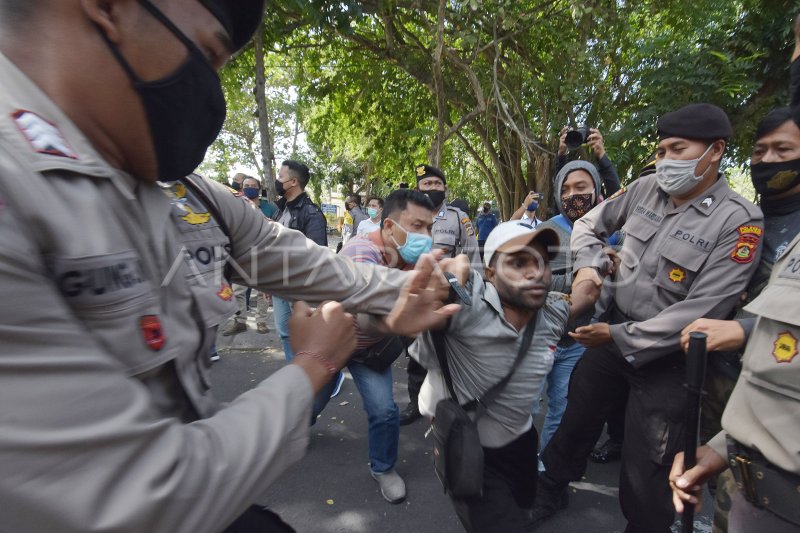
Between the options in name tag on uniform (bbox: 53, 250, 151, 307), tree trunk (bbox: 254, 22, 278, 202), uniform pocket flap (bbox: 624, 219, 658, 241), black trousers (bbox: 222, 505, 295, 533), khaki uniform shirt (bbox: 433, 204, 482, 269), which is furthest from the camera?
tree trunk (bbox: 254, 22, 278, 202)

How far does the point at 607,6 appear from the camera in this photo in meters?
6.27

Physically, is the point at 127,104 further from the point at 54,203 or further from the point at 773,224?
the point at 773,224

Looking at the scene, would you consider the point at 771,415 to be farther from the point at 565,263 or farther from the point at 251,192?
the point at 251,192

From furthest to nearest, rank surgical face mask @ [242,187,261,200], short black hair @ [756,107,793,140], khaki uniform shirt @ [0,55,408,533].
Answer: surgical face mask @ [242,187,261,200], short black hair @ [756,107,793,140], khaki uniform shirt @ [0,55,408,533]

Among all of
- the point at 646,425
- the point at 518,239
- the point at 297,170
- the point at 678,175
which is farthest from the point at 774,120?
the point at 297,170

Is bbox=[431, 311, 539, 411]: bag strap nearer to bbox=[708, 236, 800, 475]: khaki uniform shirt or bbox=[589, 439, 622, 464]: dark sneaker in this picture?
bbox=[708, 236, 800, 475]: khaki uniform shirt

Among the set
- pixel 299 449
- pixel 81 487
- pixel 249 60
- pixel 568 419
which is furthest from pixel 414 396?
pixel 249 60

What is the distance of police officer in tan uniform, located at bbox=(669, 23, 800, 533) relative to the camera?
112cm

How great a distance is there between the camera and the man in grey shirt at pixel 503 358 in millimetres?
1710

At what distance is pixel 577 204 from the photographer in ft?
10.5

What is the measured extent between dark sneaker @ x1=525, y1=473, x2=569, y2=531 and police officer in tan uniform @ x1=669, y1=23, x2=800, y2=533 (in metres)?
1.29

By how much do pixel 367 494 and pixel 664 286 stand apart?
7.31 ft

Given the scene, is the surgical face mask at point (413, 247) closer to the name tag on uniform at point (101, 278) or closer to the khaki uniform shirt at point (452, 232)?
the khaki uniform shirt at point (452, 232)

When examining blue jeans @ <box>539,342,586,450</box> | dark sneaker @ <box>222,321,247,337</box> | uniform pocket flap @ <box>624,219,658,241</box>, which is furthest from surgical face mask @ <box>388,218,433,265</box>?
dark sneaker @ <box>222,321,247,337</box>
